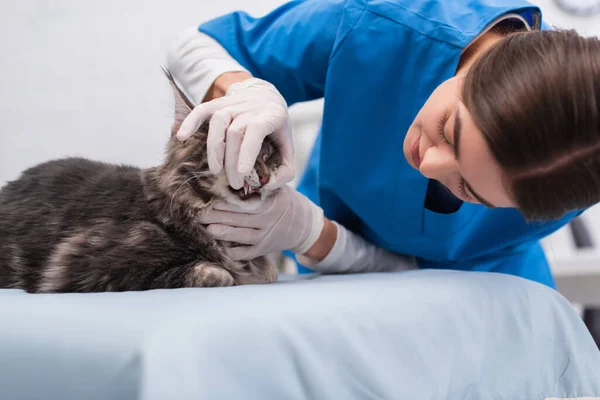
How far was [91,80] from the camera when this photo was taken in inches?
82.1

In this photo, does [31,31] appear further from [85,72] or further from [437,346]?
[437,346]

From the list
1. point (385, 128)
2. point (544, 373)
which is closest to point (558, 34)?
point (385, 128)

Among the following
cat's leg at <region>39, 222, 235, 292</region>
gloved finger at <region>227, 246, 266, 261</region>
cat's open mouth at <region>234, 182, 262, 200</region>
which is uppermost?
cat's open mouth at <region>234, 182, 262, 200</region>

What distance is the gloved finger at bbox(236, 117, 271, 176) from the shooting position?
0.87m

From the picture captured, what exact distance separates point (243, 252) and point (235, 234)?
5 centimetres

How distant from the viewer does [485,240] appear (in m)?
1.31

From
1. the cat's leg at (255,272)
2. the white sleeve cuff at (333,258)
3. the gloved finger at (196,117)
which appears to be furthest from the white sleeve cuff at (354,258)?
the gloved finger at (196,117)

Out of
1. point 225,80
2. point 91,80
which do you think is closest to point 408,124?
point 225,80

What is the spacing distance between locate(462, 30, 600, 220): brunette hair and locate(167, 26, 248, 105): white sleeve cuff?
0.62 m

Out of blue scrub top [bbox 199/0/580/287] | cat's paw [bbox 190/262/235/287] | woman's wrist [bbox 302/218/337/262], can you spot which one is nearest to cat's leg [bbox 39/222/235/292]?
cat's paw [bbox 190/262/235/287]

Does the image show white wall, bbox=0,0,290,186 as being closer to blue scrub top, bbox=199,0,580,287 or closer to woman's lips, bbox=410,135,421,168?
blue scrub top, bbox=199,0,580,287

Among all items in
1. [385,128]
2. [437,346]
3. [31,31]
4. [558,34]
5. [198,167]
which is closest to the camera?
[437,346]

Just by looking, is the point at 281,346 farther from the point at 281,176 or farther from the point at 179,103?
the point at 179,103

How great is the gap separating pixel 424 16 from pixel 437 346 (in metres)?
0.77
